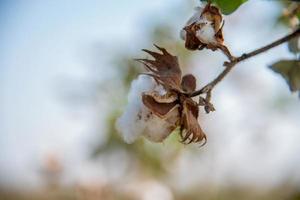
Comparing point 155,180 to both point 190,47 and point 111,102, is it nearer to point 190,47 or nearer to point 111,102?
point 111,102

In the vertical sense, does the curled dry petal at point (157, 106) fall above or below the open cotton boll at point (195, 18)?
below

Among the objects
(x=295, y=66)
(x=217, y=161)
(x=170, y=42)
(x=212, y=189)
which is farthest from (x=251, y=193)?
(x=295, y=66)

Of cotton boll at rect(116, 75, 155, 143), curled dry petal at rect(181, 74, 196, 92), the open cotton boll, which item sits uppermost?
the open cotton boll

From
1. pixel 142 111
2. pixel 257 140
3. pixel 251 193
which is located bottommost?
pixel 142 111

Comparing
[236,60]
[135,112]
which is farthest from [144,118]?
[236,60]

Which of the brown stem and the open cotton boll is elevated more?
the open cotton boll

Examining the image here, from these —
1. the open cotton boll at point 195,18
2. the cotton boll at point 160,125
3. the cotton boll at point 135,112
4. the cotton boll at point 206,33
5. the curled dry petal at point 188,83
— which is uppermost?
the open cotton boll at point 195,18
